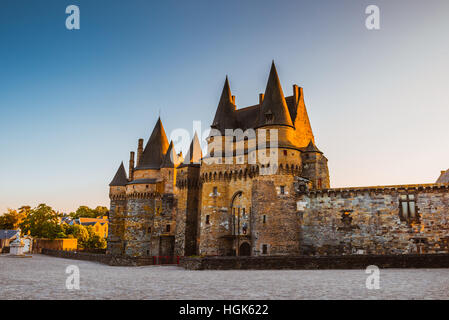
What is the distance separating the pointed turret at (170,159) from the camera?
145 ft

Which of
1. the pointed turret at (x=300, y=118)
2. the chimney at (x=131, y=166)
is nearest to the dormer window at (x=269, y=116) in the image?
the pointed turret at (x=300, y=118)

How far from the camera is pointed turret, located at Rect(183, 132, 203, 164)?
42.0m

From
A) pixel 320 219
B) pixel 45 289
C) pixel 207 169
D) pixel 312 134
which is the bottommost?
pixel 45 289

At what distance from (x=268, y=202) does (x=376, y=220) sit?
9473mm

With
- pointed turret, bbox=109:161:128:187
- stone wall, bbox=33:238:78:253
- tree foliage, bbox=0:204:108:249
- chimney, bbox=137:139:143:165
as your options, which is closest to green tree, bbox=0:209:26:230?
tree foliage, bbox=0:204:108:249

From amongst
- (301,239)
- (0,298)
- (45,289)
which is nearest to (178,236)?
(301,239)

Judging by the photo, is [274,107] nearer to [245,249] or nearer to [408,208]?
[245,249]

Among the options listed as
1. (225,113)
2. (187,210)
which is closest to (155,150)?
(187,210)

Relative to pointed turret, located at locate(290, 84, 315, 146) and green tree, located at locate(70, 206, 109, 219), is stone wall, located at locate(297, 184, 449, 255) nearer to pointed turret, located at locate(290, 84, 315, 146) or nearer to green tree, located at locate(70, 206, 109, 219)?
pointed turret, located at locate(290, 84, 315, 146)

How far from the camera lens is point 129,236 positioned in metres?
43.3

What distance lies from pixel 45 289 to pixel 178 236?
2580cm

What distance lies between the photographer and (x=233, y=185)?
37.0 meters

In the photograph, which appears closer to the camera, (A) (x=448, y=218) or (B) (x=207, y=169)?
(A) (x=448, y=218)

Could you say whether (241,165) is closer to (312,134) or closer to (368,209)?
(312,134)
